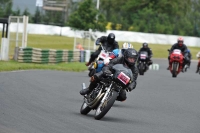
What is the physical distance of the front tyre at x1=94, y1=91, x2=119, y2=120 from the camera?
10.5m

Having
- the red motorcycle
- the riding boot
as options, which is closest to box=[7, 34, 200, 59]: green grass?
the red motorcycle

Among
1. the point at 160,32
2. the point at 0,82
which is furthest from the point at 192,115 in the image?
the point at 160,32

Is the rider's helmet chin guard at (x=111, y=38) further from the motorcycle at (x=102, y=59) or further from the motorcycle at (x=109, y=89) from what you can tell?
the motorcycle at (x=109, y=89)

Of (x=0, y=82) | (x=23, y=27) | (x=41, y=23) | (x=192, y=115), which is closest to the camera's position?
(x=192, y=115)

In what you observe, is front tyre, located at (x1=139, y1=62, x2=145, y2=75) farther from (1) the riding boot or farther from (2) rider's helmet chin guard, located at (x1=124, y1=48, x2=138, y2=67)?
(2) rider's helmet chin guard, located at (x1=124, y1=48, x2=138, y2=67)

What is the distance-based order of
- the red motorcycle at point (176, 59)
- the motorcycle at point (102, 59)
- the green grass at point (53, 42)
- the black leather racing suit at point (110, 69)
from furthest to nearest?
the green grass at point (53, 42), the red motorcycle at point (176, 59), the motorcycle at point (102, 59), the black leather racing suit at point (110, 69)

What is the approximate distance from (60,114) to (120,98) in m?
1.02

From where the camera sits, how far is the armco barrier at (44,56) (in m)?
28.5

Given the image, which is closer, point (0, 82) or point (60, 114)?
point (60, 114)

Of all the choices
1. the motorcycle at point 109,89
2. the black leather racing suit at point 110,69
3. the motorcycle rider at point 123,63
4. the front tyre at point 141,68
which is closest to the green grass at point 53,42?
the front tyre at point 141,68

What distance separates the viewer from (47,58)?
100 feet

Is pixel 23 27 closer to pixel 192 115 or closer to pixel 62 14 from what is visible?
pixel 192 115

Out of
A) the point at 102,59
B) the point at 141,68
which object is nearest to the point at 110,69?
the point at 102,59

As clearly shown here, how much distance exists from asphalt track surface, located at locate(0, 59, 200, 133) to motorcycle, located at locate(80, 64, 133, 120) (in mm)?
200
